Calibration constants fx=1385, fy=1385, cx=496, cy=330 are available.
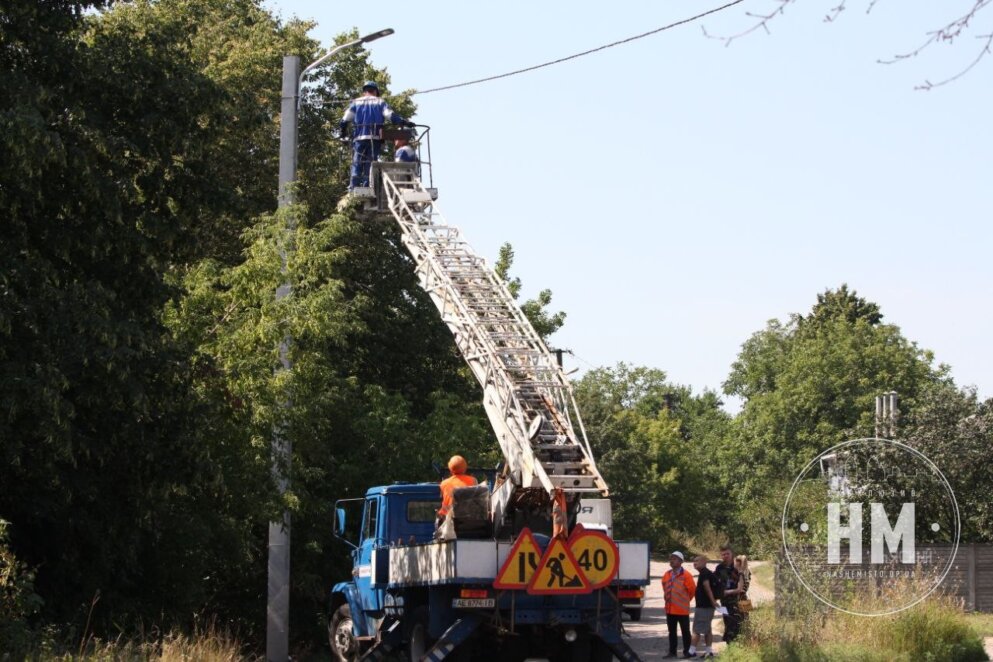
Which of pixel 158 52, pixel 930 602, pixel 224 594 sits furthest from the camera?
pixel 224 594

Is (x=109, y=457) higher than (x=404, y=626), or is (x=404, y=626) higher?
(x=109, y=457)

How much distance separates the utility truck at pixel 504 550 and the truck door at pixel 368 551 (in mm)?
26

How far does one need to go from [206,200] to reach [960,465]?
1845 cm

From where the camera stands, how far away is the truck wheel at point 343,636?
1871 centimetres

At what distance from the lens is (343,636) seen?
18938mm

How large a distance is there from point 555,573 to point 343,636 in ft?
17.8

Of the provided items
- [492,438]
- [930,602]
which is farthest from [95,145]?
[492,438]

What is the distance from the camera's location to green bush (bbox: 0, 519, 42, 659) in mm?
11711

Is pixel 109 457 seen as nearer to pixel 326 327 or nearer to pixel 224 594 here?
pixel 326 327

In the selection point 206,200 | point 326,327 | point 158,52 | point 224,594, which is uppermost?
point 158,52

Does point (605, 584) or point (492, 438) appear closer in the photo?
point (605, 584)

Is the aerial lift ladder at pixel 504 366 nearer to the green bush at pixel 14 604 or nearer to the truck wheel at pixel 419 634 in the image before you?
the truck wheel at pixel 419 634

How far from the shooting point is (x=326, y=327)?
18.6m

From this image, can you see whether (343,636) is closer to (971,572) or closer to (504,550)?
(504,550)
